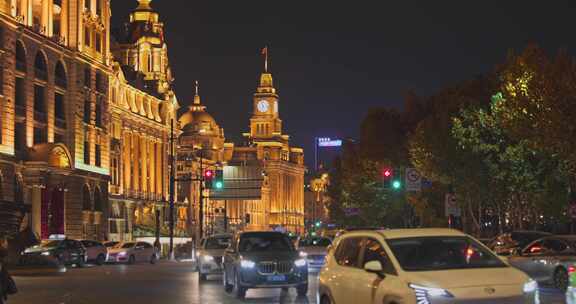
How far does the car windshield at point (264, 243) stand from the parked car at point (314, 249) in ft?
41.3

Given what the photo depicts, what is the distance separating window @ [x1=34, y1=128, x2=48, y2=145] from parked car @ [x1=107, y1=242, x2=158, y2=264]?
12.4 metres

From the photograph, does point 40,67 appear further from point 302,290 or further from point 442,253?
point 442,253

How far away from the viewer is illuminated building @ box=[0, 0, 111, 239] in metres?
61.1

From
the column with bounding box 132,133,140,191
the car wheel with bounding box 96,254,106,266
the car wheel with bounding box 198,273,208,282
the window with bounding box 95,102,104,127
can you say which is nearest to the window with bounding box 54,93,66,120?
the window with bounding box 95,102,104,127

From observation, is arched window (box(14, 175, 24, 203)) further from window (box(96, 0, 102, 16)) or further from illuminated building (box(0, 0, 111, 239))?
window (box(96, 0, 102, 16))

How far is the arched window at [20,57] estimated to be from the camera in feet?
205

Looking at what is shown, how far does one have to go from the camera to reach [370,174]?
223 ft

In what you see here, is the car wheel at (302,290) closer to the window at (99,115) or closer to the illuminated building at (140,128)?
the window at (99,115)

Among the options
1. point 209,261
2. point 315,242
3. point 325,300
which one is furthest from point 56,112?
point 325,300

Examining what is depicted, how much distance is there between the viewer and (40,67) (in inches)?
2611

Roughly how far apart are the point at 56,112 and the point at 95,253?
59.9 feet

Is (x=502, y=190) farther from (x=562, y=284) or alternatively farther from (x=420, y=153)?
(x=562, y=284)

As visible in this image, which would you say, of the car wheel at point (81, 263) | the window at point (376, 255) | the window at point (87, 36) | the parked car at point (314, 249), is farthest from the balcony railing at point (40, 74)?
the window at point (376, 255)

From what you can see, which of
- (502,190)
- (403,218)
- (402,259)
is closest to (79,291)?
(402,259)
